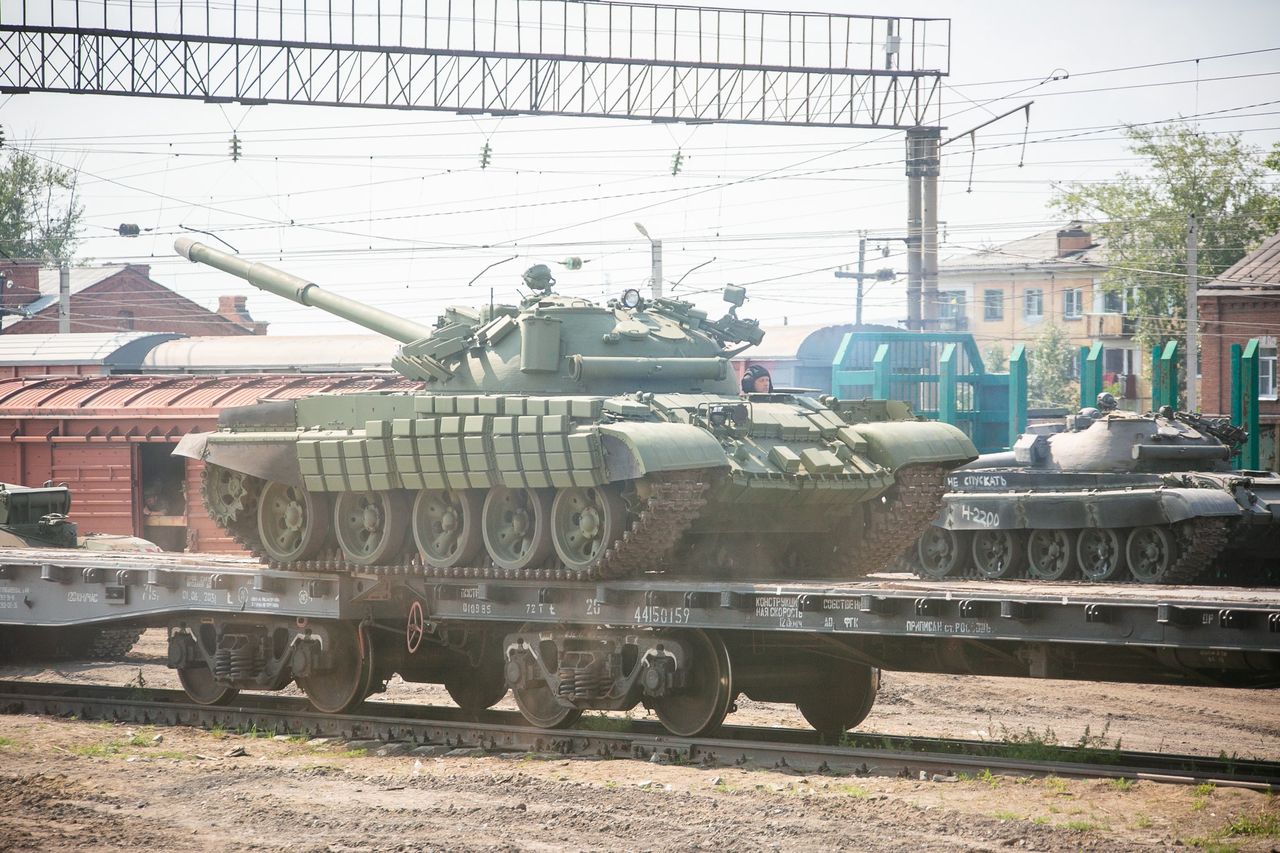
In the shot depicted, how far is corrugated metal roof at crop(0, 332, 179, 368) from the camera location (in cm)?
3778

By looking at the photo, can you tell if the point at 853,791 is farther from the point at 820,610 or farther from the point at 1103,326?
the point at 1103,326

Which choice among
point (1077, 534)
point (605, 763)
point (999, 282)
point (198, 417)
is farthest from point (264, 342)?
point (999, 282)

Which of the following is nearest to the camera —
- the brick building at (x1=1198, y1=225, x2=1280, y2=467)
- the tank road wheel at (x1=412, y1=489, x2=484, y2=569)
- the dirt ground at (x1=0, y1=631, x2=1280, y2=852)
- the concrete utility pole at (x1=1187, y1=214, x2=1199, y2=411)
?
the dirt ground at (x1=0, y1=631, x2=1280, y2=852)

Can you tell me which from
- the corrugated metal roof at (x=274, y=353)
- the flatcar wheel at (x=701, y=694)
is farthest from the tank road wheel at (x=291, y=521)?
the corrugated metal roof at (x=274, y=353)

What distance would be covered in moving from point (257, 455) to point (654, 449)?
16.3ft

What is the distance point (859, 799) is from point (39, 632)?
14.3 metres

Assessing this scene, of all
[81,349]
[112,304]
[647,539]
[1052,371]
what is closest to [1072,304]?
[1052,371]

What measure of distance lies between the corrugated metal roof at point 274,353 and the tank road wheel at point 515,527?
22353 millimetres

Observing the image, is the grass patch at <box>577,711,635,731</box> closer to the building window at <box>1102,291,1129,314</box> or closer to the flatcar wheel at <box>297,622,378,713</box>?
the flatcar wheel at <box>297,622,378,713</box>

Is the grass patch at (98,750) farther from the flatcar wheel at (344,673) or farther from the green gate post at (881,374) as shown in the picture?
the green gate post at (881,374)

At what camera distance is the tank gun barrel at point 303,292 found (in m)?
17.9

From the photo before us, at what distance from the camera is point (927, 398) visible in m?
33.1

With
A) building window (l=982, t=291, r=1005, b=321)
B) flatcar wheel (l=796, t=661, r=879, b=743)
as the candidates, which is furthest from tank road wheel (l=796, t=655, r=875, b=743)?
building window (l=982, t=291, r=1005, b=321)

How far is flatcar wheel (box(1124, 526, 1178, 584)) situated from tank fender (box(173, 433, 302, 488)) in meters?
12.5
